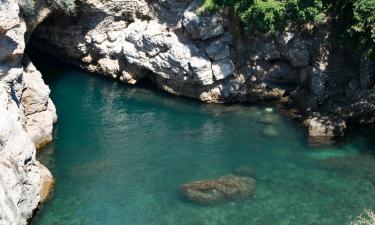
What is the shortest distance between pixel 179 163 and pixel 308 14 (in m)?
13.0

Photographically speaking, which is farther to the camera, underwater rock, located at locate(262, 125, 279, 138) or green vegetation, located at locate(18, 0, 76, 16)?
underwater rock, located at locate(262, 125, 279, 138)

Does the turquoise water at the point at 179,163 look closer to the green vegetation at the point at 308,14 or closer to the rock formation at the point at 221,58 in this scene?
the rock formation at the point at 221,58

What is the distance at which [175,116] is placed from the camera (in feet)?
131

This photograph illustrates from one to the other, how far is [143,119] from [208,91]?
5681 millimetres

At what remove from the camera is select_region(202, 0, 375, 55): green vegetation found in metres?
31.1

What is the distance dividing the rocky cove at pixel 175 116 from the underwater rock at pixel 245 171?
0.50 metres

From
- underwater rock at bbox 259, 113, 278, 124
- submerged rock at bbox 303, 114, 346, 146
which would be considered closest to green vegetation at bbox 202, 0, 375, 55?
submerged rock at bbox 303, 114, 346, 146

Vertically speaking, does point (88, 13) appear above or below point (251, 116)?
above

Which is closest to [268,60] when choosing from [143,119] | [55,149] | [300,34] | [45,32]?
[300,34]

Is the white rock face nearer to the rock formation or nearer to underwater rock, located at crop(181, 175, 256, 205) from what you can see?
underwater rock, located at crop(181, 175, 256, 205)

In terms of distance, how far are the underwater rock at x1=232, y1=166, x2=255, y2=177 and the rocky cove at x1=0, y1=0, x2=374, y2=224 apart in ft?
1.66

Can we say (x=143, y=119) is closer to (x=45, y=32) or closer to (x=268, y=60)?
(x=268, y=60)

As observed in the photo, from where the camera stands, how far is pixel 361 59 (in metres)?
35.7

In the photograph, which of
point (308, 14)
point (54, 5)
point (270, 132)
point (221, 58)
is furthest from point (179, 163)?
point (54, 5)
